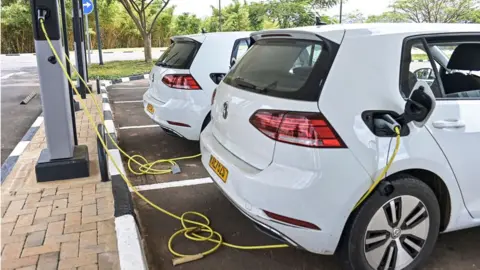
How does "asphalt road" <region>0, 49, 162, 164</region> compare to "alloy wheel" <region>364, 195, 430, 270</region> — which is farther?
"asphalt road" <region>0, 49, 162, 164</region>

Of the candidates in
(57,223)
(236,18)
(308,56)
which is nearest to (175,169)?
(57,223)

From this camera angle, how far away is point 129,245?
2846 millimetres

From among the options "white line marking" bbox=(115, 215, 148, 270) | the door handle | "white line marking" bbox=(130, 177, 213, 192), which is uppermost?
the door handle

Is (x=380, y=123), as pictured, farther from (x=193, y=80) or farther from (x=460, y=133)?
(x=193, y=80)

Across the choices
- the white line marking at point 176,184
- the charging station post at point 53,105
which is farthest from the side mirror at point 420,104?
the charging station post at point 53,105

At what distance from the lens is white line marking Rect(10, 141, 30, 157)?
5250 millimetres

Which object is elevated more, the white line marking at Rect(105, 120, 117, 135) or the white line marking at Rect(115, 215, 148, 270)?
the white line marking at Rect(105, 120, 117, 135)

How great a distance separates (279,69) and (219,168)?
2.67ft

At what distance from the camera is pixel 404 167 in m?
2.49

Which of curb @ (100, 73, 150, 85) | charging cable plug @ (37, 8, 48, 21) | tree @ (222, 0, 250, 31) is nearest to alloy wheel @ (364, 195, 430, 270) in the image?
charging cable plug @ (37, 8, 48, 21)

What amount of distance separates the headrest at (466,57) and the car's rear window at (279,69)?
1.22m

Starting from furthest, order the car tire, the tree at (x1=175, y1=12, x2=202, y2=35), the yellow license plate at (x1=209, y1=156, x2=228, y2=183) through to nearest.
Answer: the tree at (x1=175, y1=12, x2=202, y2=35) → the yellow license plate at (x1=209, y1=156, x2=228, y2=183) → the car tire

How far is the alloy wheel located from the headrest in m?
1.24

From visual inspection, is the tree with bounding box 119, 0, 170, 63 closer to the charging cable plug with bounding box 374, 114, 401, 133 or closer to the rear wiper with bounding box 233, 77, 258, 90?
the rear wiper with bounding box 233, 77, 258, 90
